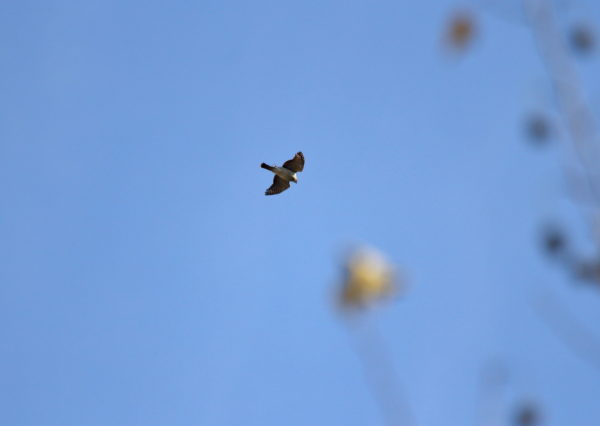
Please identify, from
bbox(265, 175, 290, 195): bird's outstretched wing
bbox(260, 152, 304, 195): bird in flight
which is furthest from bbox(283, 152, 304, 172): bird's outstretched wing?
bbox(265, 175, 290, 195): bird's outstretched wing

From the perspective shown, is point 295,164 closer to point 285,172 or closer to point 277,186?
point 285,172

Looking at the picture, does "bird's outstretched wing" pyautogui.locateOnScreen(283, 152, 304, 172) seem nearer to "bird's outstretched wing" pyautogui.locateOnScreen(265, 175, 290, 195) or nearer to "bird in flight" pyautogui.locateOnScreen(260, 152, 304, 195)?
"bird in flight" pyautogui.locateOnScreen(260, 152, 304, 195)

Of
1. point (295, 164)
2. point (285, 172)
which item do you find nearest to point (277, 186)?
point (285, 172)

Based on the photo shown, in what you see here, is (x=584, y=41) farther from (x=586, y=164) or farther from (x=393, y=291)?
(x=393, y=291)

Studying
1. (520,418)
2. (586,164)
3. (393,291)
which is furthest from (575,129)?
(520,418)

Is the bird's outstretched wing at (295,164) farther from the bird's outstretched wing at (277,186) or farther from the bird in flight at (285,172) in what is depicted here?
the bird's outstretched wing at (277,186)

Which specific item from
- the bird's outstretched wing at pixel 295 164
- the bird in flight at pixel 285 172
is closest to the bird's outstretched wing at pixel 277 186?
the bird in flight at pixel 285 172
